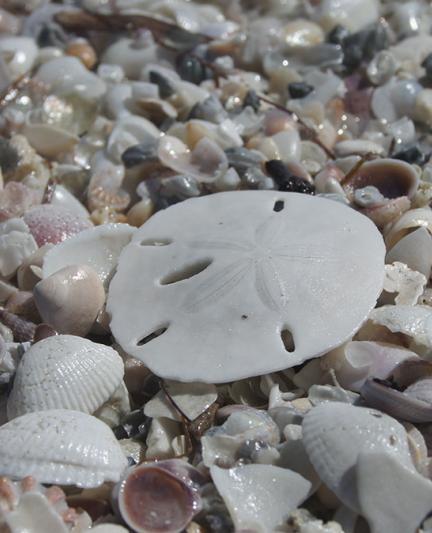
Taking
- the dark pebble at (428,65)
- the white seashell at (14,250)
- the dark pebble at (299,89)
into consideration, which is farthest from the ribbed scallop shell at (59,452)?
the dark pebble at (428,65)

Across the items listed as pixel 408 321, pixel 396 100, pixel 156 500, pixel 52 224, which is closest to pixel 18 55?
pixel 52 224

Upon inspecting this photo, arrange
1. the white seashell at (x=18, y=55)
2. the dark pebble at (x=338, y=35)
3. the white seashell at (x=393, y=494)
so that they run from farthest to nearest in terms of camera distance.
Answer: the dark pebble at (x=338, y=35) < the white seashell at (x=18, y=55) < the white seashell at (x=393, y=494)

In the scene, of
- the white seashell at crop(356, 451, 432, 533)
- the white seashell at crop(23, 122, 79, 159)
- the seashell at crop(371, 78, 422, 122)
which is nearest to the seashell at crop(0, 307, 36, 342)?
the white seashell at crop(23, 122, 79, 159)

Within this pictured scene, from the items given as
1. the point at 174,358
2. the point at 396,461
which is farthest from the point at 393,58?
the point at 396,461

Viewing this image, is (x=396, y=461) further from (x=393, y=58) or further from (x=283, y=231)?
(x=393, y=58)

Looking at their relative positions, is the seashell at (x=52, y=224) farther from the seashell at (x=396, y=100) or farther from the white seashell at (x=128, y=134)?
the seashell at (x=396, y=100)

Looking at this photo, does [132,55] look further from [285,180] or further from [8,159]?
[285,180]
